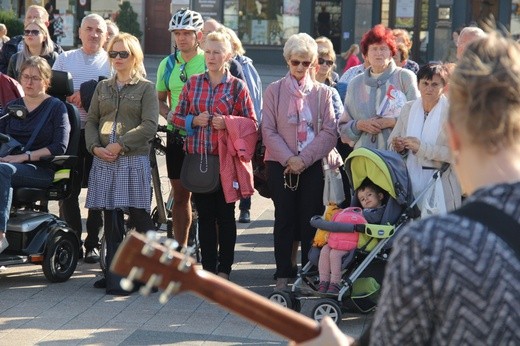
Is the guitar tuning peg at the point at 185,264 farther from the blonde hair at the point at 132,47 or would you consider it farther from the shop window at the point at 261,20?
the shop window at the point at 261,20

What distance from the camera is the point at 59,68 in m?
9.56

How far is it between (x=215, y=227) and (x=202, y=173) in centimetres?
54

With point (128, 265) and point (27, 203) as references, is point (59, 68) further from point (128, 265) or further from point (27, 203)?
point (128, 265)

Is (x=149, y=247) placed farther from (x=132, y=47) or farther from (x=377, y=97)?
(x=377, y=97)

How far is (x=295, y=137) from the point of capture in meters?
8.16

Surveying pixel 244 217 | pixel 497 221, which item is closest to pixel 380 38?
pixel 244 217

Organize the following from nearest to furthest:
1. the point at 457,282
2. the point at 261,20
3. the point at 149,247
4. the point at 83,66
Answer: the point at 457,282 < the point at 149,247 < the point at 83,66 < the point at 261,20

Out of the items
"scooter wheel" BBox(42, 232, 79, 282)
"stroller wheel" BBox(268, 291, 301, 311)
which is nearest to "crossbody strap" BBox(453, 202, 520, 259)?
"stroller wheel" BBox(268, 291, 301, 311)

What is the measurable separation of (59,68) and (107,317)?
2.94 m

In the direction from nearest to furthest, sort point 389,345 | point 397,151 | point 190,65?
point 389,345, point 397,151, point 190,65

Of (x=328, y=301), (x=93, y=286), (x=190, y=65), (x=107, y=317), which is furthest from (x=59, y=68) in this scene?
(x=328, y=301)

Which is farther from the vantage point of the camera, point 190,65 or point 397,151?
point 190,65

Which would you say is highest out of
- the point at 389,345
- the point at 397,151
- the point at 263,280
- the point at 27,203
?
the point at 389,345

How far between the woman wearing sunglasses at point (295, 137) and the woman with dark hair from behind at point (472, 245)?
602 centimetres
